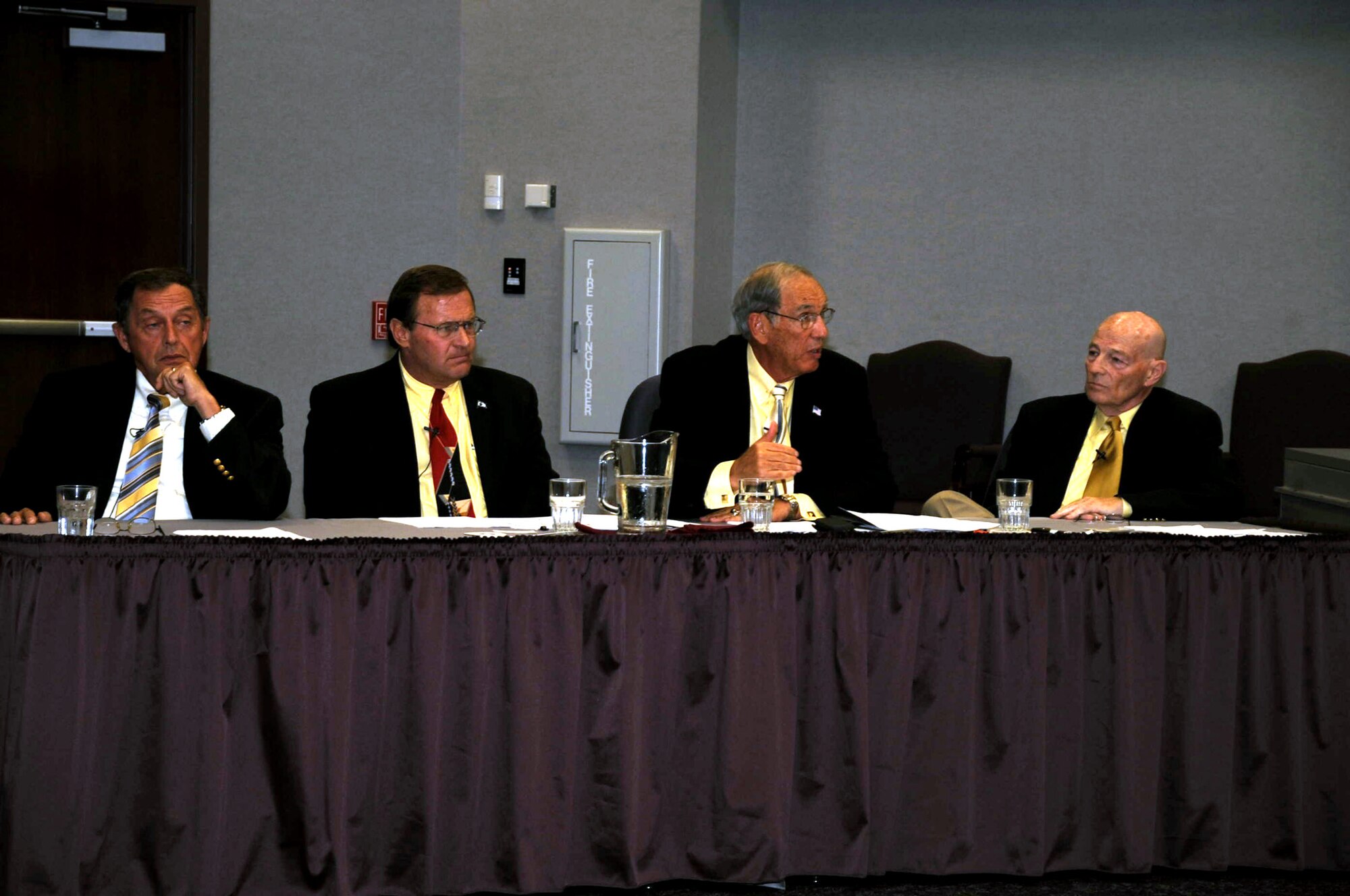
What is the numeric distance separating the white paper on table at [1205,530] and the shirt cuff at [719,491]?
0.98 metres

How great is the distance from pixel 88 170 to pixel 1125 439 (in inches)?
160

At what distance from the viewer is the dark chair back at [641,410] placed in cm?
365

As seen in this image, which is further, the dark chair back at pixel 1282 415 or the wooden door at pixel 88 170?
the wooden door at pixel 88 170

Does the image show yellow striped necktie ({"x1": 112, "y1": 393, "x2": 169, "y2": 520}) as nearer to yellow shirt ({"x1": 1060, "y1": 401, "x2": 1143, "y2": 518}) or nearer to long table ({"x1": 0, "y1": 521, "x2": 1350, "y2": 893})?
long table ({"x1": 0, "y1": 521, "x2": 1350, "y2": 893})

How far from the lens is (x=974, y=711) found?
8.32ft

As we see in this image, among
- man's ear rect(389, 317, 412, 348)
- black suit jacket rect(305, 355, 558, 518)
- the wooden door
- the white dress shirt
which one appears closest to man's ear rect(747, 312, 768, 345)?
black suit jacket rect(305, 355, 558, 518)

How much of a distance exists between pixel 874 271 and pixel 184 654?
13.5 ft

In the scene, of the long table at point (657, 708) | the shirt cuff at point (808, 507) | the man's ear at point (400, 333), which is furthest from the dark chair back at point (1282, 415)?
the man's ear at point (400, 333)

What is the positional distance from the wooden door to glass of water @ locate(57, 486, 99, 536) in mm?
3239

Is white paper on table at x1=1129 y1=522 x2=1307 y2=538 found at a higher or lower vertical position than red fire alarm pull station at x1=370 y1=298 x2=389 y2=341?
lower

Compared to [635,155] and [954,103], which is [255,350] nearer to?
[635,155]

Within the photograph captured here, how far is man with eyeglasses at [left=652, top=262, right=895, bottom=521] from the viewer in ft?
11.5

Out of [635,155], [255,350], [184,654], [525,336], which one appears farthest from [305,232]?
[184,654]

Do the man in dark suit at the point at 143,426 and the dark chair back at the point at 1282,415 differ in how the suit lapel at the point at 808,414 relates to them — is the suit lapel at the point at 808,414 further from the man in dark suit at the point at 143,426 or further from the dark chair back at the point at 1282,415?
the dark chair back at the point at 1282,415
